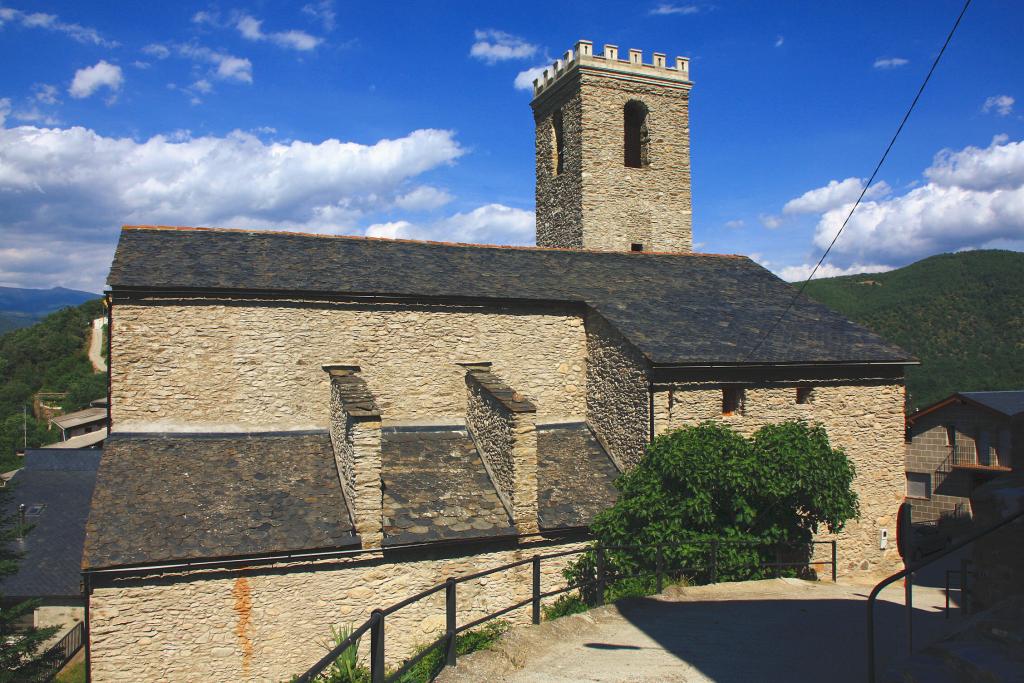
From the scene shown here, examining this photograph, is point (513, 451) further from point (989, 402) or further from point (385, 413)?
point (989, 402)

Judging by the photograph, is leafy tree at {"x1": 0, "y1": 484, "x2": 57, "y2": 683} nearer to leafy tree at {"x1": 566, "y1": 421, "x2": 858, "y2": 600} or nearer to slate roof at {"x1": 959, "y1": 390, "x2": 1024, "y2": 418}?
leafy tree at {"x1": 566, "y1": 421, "x2": 858, "y2": 600}

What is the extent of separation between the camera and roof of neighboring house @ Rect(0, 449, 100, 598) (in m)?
23.8

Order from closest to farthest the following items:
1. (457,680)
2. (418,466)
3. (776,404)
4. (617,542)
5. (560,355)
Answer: (457,680), (617,542), (418,466), (776,404), (560,355)

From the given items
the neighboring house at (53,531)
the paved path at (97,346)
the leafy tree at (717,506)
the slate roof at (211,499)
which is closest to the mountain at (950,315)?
the leafy tree at (717,506)

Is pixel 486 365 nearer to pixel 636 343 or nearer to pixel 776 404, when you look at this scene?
pixel 636 343

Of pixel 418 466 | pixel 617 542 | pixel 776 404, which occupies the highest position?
pixel 776 404

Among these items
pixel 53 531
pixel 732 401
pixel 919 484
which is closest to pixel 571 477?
pixel 732 401

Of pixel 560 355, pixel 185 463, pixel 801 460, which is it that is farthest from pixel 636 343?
pixel 185 463

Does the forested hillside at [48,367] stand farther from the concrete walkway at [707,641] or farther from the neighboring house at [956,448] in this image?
the concrete walkway at [707,641]

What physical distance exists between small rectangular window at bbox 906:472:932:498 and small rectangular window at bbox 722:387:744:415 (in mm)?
21075

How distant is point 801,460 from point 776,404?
2.29 metres

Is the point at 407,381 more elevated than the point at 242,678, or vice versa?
the point at 407,381

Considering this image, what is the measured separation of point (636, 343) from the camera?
45.1 ft

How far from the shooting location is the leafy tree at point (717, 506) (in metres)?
11.4
